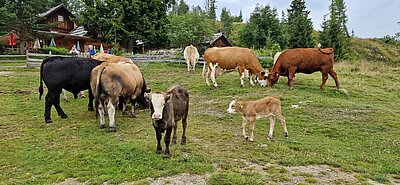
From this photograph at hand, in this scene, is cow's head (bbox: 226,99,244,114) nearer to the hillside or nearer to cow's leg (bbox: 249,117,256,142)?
cow's leg (bbox: 249,117,256,142)

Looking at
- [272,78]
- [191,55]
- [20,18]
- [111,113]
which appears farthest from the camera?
[20,18]

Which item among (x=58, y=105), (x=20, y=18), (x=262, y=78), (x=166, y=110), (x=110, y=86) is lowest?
(x=58, y=105)

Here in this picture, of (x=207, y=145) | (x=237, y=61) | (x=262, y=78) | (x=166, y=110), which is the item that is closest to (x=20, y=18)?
(x=237, y=61)

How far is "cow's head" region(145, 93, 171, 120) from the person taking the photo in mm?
5694

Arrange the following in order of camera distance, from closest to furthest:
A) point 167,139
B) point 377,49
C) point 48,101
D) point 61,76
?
point 167,139 < point 48,101 < point 61,76 < point 377,49

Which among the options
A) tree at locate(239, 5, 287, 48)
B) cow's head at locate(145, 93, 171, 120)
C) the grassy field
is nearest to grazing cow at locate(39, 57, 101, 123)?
the grassy field

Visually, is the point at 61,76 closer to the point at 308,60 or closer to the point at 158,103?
the point at 158,103

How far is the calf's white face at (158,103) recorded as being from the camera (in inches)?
225

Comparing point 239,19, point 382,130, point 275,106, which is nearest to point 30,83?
point 275,106

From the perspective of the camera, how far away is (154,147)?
22.1 ft

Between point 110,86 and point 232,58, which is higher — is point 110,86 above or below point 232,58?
below

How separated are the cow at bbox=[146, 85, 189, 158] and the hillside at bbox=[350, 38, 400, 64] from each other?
56910 mm

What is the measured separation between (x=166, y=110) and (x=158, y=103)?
35 centimetres

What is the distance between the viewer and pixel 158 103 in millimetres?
5770
